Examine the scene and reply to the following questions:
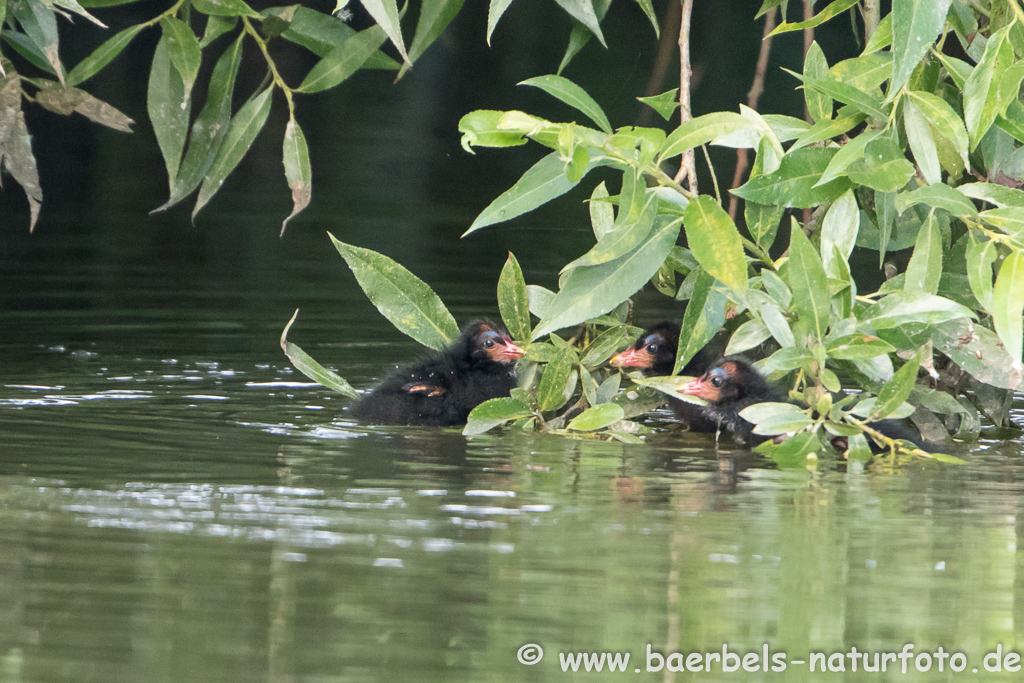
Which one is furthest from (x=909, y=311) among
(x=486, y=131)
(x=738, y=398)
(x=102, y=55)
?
(x=102, y=55)

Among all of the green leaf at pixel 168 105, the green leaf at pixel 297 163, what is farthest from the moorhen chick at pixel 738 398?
the green leaf at pixel 168 105

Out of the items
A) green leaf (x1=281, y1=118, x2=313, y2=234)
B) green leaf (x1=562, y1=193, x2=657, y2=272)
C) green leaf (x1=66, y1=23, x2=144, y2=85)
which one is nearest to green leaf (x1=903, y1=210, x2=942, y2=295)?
green leaf (x1=562, y1=193, x2=657, y2=272)

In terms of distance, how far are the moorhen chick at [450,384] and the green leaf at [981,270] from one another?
152 centimetres

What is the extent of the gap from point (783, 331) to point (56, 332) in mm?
3452

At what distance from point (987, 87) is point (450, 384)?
204 centimetres

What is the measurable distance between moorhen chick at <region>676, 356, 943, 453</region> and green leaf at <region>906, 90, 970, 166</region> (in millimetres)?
1014

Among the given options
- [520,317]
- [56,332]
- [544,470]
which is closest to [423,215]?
[56,332]

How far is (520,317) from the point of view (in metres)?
4.62

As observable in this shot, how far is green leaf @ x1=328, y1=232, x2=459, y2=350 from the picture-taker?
14.9 ft

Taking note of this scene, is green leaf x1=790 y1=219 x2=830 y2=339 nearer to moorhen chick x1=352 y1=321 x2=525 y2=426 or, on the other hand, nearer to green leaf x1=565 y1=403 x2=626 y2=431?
green leaf x1=565 y1=403 x2=626 y2=431

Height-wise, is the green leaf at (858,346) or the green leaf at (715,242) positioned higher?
the green leaf at (715,242)

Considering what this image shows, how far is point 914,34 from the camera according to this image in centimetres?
338

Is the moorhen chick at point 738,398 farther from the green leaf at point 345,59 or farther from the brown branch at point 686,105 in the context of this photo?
the green leaf at point 345,59

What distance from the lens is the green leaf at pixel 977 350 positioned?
4.00 meters
